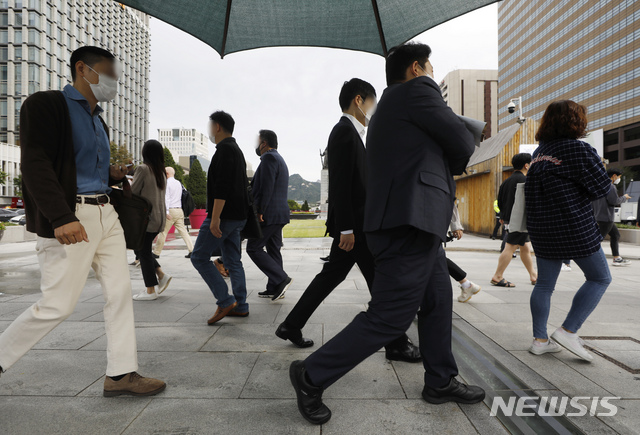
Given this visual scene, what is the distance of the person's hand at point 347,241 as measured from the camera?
113 inches

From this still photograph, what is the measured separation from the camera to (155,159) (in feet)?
15.8

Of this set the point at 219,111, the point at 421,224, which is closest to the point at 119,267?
the point at 421,224

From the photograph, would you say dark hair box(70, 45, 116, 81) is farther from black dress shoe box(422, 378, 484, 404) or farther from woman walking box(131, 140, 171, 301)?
black dress shoe box(422, 378, 484, 404)

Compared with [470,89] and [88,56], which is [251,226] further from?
[470,89]

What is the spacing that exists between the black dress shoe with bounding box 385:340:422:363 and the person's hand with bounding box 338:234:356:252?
796 millimetres

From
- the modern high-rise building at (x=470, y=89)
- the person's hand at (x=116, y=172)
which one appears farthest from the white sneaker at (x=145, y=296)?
the modern high-rise building at (x=470, y=89)

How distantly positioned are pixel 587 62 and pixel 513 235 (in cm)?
6902

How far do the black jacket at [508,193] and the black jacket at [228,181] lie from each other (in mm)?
3839

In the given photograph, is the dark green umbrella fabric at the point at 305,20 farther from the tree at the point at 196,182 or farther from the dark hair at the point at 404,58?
the tree at the point at 196,182

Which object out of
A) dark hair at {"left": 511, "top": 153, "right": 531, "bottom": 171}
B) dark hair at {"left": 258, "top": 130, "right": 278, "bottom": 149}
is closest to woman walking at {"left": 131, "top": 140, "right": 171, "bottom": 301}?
dark hair at {"left": 258, "top": 130, "right": 278, "bottom": 149}

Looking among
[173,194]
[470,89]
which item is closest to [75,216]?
[173,194]

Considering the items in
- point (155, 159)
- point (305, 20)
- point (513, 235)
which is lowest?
point (513, 235)

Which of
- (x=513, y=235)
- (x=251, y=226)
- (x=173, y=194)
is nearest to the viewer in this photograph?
(x=251, y=226)

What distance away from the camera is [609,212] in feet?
23.3
